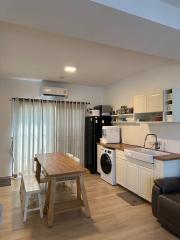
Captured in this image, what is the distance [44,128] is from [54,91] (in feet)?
3.38

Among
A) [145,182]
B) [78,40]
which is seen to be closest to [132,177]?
[145,182]

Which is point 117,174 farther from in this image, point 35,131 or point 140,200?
point 35,131

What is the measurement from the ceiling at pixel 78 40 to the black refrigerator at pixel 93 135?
1.30 metres

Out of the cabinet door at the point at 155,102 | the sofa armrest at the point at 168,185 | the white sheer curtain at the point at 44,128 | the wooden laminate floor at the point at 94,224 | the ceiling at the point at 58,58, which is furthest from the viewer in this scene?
the white sheer curtain at the point at 44,128

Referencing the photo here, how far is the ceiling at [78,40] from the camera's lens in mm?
1500

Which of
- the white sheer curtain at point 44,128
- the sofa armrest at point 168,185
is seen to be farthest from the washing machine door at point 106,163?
the sofa armrest at point 168,185

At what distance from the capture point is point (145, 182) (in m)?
3.22

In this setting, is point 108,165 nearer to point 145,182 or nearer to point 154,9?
point 145,182

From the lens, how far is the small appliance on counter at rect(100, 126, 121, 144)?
4718 mm

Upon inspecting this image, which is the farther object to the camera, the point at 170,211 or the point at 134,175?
the point at 134,175

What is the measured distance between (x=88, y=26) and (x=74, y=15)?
22cm

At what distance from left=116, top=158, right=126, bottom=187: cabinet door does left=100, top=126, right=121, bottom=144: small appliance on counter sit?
2.51 ft

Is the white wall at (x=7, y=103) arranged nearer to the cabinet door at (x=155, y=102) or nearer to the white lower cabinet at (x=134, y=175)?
the white lower cabinet at (x=134, y=175)

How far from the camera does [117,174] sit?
4.09m
